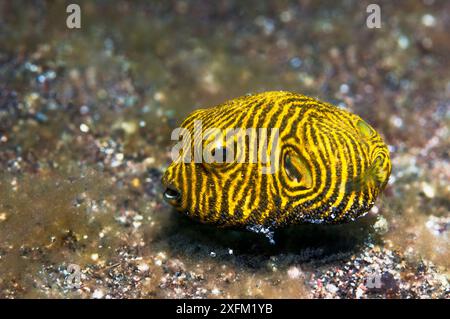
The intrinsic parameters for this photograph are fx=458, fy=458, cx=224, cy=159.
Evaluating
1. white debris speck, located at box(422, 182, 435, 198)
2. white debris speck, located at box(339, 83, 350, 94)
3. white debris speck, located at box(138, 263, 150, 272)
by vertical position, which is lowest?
white debris speck, located at box(138, 263, 150, 272)

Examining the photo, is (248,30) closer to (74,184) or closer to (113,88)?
(113,88)

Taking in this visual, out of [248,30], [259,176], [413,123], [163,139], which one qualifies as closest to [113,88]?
[163,139]

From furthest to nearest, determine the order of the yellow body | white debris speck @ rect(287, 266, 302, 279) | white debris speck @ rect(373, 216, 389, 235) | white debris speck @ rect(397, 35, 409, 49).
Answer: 1. white debris speck @ rect(397, 35, 409, 49)
2. white debris speck @ rect(373, 216, 389, 235)
3. white debris speck @ rect(287, 266, 302, 279)
4. the yellow body

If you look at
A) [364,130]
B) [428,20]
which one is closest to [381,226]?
[364,130]

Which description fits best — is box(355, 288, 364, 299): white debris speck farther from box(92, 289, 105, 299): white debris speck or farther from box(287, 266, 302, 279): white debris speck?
box(92, 289, 105, 299): white debris speck

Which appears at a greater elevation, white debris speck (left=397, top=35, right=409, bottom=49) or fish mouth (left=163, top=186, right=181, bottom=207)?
white debris speck (left=397, top=35, right=409, bottom=49)

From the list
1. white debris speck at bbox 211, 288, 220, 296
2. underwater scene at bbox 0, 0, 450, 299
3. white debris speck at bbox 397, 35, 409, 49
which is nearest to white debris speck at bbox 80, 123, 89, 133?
underwater scene at bbox 0, 0, 450, 299

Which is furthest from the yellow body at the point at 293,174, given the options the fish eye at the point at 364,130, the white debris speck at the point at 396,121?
the white debris speck at the point at 396,121
